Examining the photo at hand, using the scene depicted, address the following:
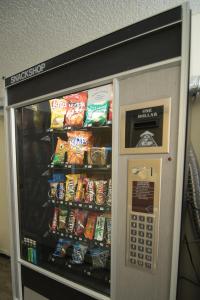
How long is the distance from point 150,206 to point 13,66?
6.79ft

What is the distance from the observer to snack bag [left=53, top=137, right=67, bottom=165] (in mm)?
1397

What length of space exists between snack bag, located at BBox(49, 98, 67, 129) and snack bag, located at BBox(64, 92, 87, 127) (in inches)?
1.4

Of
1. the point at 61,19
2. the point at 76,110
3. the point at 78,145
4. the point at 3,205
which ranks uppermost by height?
the point at 61,19

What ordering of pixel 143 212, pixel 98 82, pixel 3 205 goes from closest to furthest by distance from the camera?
1. pixel 143 212
2. pixel 98 82
3. pixel 3 205

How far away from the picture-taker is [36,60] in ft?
6.23

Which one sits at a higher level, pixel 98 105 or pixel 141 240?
pixel 98 105

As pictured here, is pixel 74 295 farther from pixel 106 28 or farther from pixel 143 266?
pixel 106 28

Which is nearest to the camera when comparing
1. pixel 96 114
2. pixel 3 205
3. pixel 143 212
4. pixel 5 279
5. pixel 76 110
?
pixel 143 212

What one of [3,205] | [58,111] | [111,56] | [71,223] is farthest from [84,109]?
[3,205]

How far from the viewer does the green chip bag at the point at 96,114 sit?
1153 mm

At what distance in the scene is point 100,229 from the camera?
1248mm

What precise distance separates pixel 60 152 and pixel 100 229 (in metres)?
0.63

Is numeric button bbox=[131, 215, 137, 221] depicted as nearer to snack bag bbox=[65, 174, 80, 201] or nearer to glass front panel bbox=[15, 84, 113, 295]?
glass front panel bbox=[15, 84, 113, 295]

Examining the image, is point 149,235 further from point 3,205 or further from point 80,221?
point 3,205
